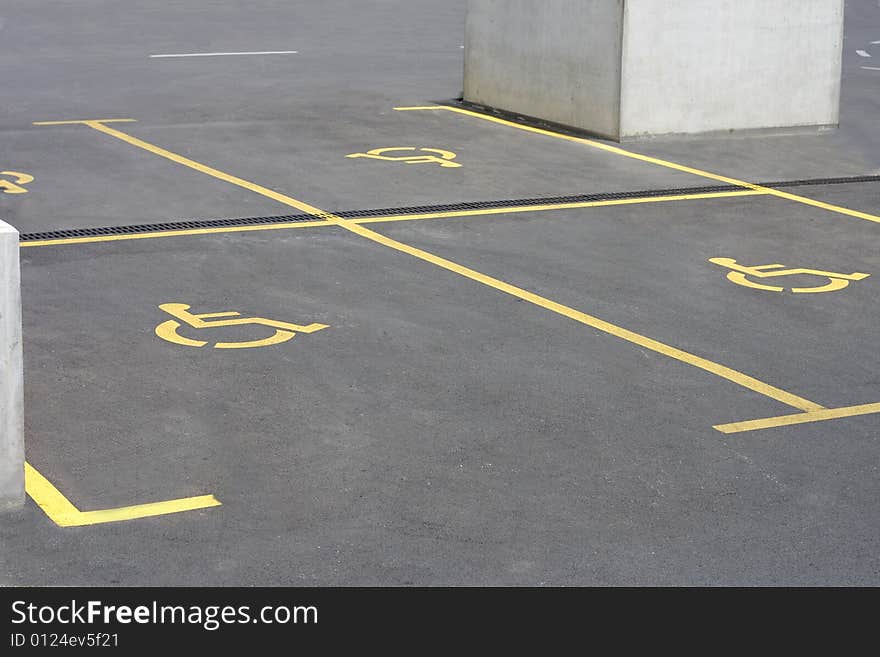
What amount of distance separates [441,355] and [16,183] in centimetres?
557

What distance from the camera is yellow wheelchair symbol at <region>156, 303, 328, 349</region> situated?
7805 mm

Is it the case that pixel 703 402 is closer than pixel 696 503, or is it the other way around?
pixel 696 503

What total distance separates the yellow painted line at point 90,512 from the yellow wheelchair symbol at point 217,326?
6.60 feet

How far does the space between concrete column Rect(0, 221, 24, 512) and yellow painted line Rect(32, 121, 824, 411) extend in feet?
11.3

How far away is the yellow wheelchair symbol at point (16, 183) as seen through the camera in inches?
460

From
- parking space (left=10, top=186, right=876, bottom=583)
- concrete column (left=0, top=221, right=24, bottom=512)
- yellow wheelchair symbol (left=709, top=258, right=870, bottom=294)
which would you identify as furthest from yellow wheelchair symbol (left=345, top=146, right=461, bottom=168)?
concrete column (left=0, top=221, right=24, bottom=512)

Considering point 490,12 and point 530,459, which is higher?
point 490,12

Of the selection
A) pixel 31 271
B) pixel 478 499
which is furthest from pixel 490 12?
pixel 478 499

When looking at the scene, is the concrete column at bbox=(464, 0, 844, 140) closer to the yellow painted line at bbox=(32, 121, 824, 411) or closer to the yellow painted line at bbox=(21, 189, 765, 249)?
the yellow painted line at bbox=(21, 189, 765, 249)

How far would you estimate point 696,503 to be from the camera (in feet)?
19.2

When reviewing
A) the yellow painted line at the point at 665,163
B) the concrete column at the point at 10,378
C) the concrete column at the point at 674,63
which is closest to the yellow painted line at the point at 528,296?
the concrete column at the point at 10,378

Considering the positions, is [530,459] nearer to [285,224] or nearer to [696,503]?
[696,503]
